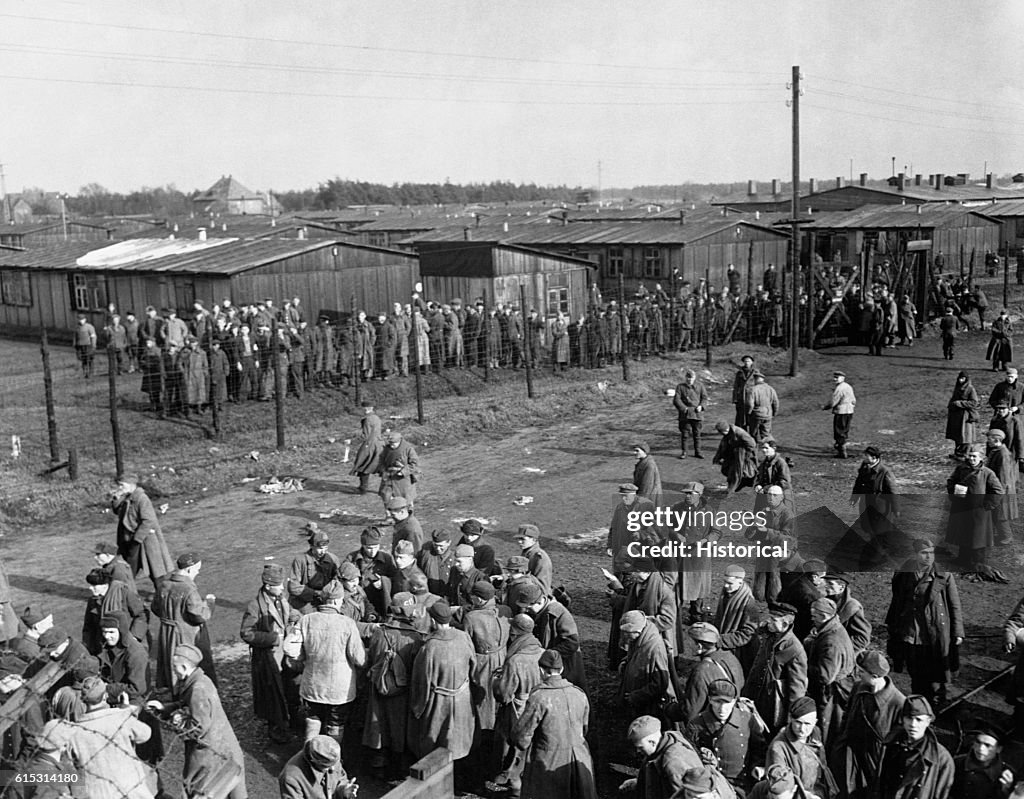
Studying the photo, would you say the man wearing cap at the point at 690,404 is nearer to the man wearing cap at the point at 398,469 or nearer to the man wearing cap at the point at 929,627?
the man wearing cap at the point at 398,469

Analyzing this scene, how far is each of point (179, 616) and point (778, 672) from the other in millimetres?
5046

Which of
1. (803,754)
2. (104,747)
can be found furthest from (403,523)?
(803,754)

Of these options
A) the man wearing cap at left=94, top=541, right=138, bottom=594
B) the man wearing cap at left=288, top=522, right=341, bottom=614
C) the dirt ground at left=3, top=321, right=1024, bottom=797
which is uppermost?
the man wearing cap at left=94, top=541, right=138, bottom=594

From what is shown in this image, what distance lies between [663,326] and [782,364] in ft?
11.1

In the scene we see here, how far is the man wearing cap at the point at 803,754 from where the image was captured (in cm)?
626

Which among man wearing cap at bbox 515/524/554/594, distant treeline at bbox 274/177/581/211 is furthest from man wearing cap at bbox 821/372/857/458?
distant treeline at bbox 274/177/581/211

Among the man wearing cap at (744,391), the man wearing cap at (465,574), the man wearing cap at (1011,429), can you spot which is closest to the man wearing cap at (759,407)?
the man wearing cap at (744,391)

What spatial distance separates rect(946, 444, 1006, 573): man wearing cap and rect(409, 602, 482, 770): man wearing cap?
733 cm

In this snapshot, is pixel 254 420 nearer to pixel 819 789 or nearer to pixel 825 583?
pixel 825 583

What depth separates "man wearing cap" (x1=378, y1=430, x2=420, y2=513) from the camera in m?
14.4

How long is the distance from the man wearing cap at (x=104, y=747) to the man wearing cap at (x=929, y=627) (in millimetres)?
6576

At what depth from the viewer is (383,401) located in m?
22.1

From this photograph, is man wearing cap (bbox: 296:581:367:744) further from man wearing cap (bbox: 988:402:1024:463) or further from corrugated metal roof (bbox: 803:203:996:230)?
Answer: corrugated metal roof (bbox: 803:203:996:230)

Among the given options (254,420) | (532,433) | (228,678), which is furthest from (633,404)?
(228,678)
